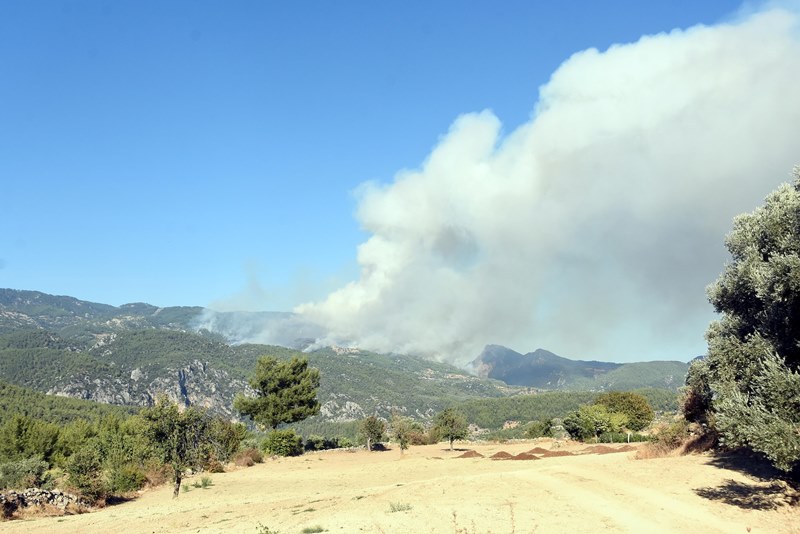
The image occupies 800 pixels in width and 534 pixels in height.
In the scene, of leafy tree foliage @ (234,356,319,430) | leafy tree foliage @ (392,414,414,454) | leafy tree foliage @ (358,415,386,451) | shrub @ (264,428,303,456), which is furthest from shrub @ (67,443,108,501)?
leafy tree foliage @ (358,415,386,451)

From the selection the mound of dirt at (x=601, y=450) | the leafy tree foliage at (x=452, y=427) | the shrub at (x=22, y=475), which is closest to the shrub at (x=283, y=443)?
the leafy tree foliage at (x=452, y=427)

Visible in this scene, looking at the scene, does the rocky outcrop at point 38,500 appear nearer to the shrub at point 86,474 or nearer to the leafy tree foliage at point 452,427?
the shrub at point 86,474

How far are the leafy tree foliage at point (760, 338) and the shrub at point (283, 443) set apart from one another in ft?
172

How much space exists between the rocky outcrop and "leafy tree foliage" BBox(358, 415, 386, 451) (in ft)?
143

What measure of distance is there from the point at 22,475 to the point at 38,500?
9.89 m

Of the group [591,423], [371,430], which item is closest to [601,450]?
[591,423]

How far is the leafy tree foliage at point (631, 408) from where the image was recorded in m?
83.2

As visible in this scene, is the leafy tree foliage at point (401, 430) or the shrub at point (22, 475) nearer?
the shrub at point (22, 475)

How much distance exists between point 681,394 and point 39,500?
154 feet

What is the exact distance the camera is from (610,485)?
2683 cm

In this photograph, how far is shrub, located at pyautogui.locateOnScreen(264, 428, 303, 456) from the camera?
230ft

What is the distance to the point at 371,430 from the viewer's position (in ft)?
253

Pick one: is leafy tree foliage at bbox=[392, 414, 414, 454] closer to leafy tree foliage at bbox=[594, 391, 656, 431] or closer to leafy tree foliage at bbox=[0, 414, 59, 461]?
leafy tree foliage at bbox=[594, 391, 656, 431]

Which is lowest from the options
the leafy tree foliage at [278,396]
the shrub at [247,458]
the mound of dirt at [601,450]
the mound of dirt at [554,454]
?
the shrub at [247,458]
